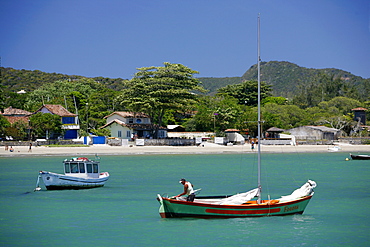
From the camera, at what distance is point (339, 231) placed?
Result: 21.1m

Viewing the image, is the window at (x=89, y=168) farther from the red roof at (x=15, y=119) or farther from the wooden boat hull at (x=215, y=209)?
the red roof at (x=15, y=119)

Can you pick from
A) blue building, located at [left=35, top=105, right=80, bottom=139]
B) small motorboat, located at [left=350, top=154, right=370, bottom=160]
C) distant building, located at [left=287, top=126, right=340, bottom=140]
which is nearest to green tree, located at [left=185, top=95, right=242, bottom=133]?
distant building, located at [left=287, top=126, right=340, bottom=140]

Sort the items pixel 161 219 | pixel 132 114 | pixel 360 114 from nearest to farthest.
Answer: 1. pixel 161 219
2. pixel 132 114
3. pixel 360 114

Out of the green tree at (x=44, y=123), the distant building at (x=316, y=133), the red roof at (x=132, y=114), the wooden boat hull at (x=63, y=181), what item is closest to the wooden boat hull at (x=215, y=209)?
the wooden boat hull at (x=63, y=181)

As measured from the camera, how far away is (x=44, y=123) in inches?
2840

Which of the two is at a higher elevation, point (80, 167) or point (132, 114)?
point (132, 114)

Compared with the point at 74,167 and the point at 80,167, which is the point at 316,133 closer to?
the point at 80,167

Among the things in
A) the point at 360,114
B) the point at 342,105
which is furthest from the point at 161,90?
the point at 342,105

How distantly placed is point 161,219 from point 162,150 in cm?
4563

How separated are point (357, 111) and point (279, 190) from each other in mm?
72364

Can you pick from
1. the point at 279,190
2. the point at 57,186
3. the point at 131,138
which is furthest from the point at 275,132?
the point at 57,186

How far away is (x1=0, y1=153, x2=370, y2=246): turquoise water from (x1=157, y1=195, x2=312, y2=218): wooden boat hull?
1.51 feet

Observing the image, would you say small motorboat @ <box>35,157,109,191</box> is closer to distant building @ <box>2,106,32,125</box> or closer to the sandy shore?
the sandy shore

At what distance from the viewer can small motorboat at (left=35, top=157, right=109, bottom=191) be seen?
3175cm
